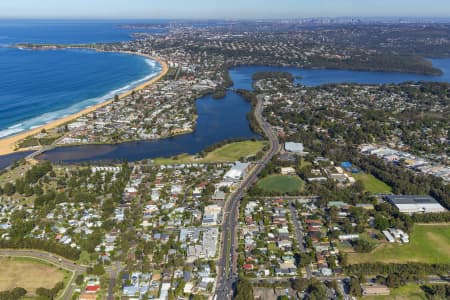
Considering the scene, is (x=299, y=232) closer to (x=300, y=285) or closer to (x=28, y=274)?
(x=300, y=285)

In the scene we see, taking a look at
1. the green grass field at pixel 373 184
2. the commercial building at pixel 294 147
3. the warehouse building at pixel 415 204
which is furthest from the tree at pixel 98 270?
the commercial building at pixel 294 147

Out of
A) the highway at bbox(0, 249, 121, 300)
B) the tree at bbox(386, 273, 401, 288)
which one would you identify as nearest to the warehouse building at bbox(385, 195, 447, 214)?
the tree at bbox(386, 273, 401, 288)

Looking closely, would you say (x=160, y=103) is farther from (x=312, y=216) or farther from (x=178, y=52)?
(x=178, y=52)

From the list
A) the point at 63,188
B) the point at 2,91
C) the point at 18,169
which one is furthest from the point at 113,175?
the point at 2,91

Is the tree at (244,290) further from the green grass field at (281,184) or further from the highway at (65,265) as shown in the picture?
the green grass field at (281,184)

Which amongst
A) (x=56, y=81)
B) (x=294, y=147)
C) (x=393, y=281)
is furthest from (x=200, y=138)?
(x=56, y=81)
